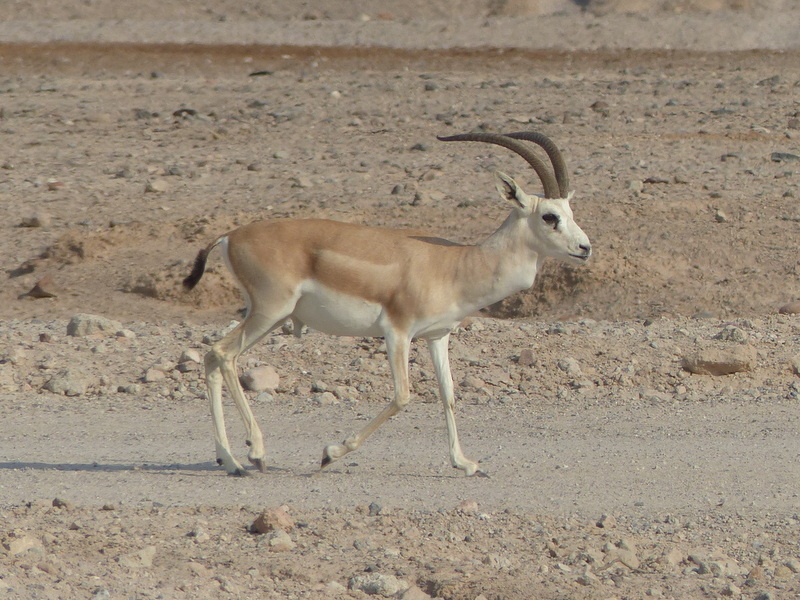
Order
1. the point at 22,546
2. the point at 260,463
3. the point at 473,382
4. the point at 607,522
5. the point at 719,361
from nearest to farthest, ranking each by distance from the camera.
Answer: the point at 22,546, the point at 607,522, the point at 260,463, the point at 473,382, the point at 719,361

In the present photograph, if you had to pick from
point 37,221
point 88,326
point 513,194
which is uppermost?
point 513,194

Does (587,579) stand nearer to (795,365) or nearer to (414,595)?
(414,595)

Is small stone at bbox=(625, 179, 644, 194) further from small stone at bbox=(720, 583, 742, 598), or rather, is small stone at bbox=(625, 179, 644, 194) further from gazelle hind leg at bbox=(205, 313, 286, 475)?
small stone at bbox=(720, 583, 742, 598)

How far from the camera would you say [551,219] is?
763 cm

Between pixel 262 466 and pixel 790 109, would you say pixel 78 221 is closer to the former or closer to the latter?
pixel 262 466

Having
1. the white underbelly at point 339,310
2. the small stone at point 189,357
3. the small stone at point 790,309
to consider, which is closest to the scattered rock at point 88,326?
the small stone at point 189,357

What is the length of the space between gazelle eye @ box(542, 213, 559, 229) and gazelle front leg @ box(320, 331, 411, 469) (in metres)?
1.05

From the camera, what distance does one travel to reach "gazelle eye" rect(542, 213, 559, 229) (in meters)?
7.61

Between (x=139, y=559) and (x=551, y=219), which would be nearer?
(x=139, y=559)

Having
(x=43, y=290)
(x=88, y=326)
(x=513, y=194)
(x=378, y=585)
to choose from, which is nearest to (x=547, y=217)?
(x=513, y=194)

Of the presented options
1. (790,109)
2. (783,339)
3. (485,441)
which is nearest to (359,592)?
(485,441)

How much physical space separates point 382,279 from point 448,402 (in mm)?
849

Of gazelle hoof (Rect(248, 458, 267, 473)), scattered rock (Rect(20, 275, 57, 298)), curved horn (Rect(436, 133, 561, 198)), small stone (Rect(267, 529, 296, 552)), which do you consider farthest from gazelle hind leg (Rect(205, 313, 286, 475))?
scattered rock (Rect(20, 275, 57, 298))

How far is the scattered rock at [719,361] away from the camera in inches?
398
